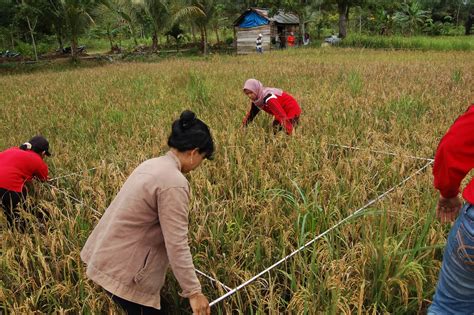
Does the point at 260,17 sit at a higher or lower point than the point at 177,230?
higher

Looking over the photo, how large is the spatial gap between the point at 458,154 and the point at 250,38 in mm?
24074

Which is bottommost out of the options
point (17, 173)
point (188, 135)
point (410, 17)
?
point (17, 173)

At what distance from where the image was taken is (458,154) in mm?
1415

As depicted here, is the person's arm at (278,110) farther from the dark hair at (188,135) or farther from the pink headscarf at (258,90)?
the dark hair at (188,135)

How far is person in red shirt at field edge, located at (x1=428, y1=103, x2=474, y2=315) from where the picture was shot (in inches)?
54.9

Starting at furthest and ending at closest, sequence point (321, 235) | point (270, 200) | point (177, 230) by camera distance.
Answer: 1. point (270, 200)
2. point (321, 235)
3. point (177, 230)

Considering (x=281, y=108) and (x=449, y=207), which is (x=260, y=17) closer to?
(x=281, y=108)

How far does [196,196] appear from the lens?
127 inches

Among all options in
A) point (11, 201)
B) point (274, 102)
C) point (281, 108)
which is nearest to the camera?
point (11, 201)

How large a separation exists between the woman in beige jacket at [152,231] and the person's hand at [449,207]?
1095 millimetres

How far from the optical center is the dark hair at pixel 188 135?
1675 millimetres

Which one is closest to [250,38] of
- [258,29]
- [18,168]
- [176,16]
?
[258,29]

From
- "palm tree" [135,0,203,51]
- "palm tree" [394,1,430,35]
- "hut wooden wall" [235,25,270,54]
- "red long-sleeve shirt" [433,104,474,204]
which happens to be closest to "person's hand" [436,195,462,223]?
"red long-sleeve shirt" [433,104,474,204]

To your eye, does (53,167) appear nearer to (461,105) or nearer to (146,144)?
(146,144)
